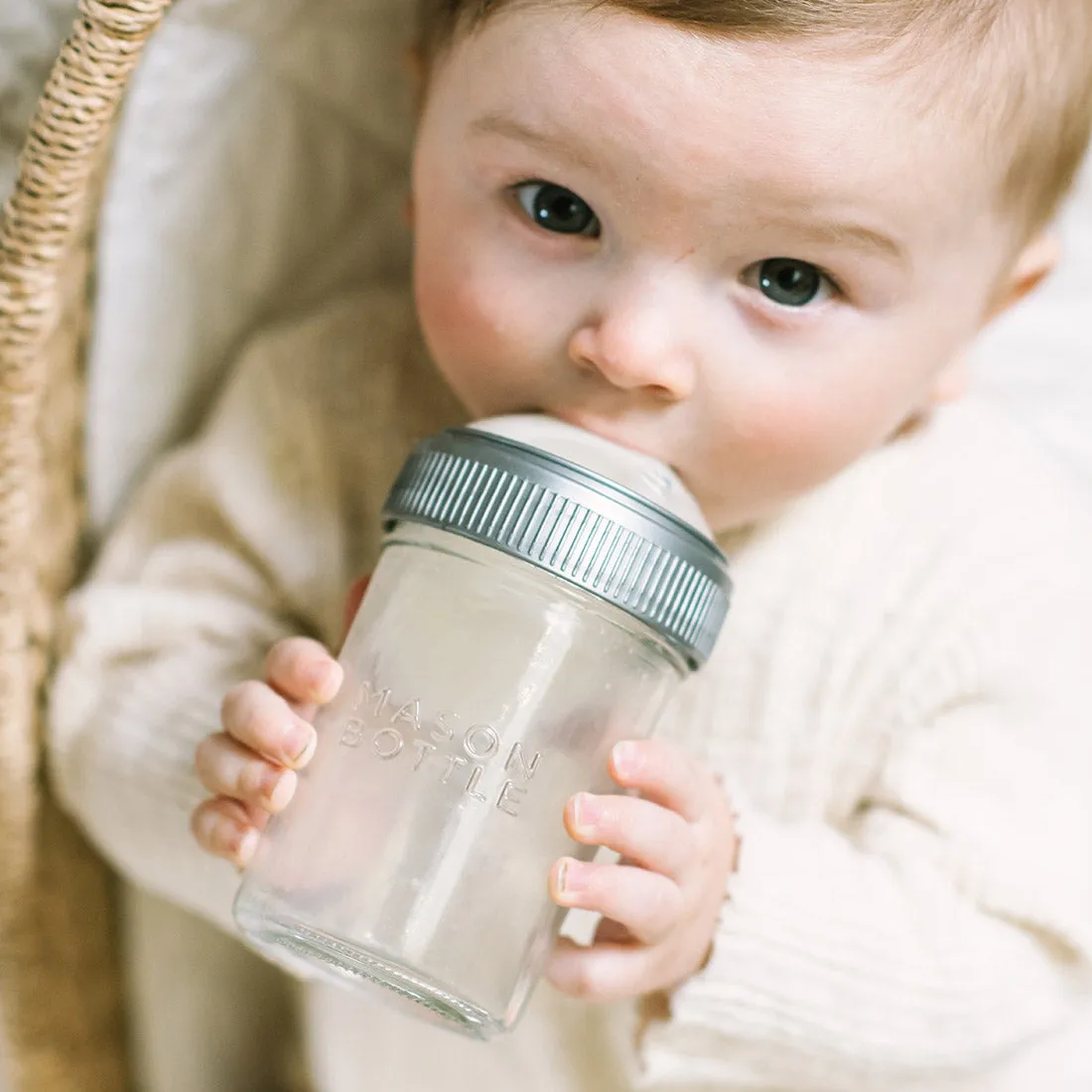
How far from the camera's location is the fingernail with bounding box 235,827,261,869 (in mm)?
663

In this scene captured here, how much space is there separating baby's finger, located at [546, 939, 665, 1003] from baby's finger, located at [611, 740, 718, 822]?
7cm

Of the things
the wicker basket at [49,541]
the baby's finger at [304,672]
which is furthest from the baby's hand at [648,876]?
the wicker basket at [49,541]

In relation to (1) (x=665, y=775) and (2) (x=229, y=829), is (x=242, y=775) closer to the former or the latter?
(2) (x=229, y=829)

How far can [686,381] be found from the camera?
655mm

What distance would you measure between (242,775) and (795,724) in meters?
0.37

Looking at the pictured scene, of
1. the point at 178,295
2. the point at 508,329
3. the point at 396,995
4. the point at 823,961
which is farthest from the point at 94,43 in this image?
the point at 823,961

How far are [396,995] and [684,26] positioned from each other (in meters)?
0.44

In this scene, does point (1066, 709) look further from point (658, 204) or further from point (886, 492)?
point (658, 204)

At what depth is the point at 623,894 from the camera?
2.13ft

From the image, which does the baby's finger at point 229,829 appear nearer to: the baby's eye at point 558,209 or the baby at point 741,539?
the baby at point 741,539

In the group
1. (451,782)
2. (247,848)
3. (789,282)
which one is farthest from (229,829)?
(789,282)

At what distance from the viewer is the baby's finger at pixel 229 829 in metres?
0.67

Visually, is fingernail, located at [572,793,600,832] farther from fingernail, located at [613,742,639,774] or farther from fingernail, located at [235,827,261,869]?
fingernail, located at [235,827,261,869]

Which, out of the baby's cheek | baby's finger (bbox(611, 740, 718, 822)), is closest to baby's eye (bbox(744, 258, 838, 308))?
the baby's cheek
